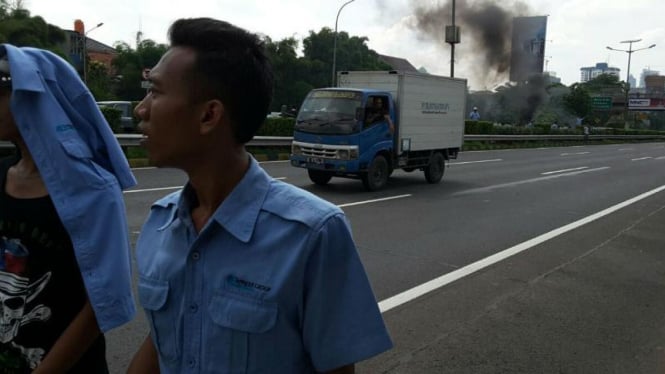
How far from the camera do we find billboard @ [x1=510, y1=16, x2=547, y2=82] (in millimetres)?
56656

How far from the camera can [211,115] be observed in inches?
58.0

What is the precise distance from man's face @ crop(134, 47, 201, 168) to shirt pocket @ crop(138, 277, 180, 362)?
0.33m

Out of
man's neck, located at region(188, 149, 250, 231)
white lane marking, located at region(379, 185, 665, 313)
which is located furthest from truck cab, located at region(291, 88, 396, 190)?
man's neck, located at region(188, 149, 250, 231)

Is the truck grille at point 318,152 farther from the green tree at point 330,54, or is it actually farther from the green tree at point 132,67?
the green tree at point 330,54

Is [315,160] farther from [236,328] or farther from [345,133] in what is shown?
[236,328]

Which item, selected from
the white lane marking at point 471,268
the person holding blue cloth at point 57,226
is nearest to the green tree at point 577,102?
the white lane marking at point 471,268

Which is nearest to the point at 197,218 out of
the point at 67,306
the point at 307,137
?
the point at 67,306

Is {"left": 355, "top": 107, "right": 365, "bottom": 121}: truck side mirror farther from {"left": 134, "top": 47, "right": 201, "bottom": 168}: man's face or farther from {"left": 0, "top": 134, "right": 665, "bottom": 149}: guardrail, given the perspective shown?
{"left": 134, "top": 47, "right": 201, "bottom": 168}: man's face

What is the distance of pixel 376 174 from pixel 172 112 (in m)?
11.0

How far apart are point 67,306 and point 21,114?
0.60 m

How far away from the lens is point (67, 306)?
188cm

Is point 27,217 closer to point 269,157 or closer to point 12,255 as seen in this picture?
point 12,255

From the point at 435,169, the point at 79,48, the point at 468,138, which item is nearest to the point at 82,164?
the point at 435,169

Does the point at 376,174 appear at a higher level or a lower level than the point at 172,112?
lower
